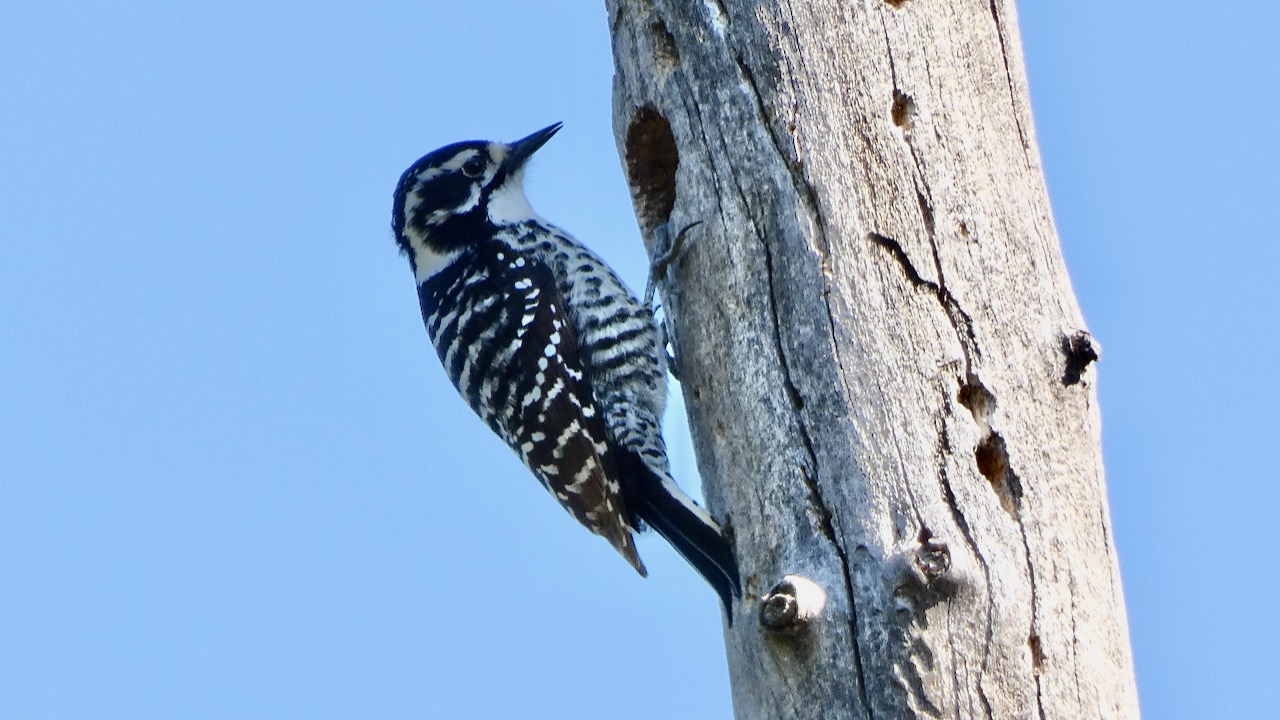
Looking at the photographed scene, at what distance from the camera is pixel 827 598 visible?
2760 mm

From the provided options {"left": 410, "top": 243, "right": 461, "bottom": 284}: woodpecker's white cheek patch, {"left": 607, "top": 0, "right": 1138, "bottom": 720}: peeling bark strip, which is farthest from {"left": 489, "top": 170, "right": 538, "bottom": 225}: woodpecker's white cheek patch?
{"left": 607, "top": 0, "right": 1138, "bottom": 720}: peeling bark strip

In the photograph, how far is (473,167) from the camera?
16.8 ft

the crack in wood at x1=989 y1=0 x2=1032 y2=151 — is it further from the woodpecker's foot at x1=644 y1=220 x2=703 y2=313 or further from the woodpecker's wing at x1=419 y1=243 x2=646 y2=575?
the woodpecker's wing at x1=419 y1=243 x2=646 y2=575

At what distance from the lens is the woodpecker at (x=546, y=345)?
13.9ft

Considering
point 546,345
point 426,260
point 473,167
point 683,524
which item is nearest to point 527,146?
point 473,167

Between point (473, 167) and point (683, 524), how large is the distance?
6.73 ft

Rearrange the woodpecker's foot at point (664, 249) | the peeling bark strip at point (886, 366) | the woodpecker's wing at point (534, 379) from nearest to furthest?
the peeling bark strip at point (886, 366) → the woodpecker's foot at point (664, 249) → the woodpecker's wing at point (534, 379)

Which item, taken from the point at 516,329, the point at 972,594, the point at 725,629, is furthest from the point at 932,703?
the point at 516,329

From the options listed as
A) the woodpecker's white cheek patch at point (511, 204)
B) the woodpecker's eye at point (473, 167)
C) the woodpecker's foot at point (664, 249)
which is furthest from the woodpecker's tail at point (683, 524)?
the woodpecker's eye at point (473, 167)

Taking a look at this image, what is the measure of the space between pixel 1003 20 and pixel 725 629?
5.25 ft

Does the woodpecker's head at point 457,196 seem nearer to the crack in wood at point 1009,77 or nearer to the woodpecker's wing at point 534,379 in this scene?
the woodpecker's wing at point 534,379

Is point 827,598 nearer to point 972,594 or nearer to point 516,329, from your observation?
point 972,594

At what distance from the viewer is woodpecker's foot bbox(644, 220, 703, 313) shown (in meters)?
3.50

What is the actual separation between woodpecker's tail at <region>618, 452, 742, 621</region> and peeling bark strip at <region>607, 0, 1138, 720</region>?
10cm
